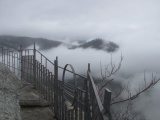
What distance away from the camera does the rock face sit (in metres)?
4.44

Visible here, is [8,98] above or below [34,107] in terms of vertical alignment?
above

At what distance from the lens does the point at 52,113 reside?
23.6ft

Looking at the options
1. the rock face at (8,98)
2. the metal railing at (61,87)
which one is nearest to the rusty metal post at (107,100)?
the metal railing at (61,87)

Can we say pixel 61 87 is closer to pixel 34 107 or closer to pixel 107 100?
pixel 34 107

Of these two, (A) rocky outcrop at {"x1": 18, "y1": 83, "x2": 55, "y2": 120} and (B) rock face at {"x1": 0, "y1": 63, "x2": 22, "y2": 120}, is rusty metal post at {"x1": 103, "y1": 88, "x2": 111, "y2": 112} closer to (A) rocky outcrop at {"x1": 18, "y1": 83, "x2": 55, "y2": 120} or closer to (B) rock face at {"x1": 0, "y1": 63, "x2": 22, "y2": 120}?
(B) rock face at {"x1": 0, "y1": 63, "x2": 22, "y2": 120}

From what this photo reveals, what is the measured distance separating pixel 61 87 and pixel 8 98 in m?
1.75

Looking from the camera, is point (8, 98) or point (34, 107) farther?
point (34, 107)

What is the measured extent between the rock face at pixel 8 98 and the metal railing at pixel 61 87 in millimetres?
1098

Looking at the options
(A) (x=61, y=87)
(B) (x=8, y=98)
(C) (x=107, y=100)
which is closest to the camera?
(C) (x=107, y=100)

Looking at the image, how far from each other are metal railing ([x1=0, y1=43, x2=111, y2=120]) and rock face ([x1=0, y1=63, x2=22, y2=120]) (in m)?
1.10

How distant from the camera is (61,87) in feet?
21.3

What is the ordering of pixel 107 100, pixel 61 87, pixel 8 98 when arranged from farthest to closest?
1. pixel 61 87
2. pixel 8 98
3. pixel 107 100

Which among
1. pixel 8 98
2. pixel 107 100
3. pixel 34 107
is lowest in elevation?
pixel 34 107

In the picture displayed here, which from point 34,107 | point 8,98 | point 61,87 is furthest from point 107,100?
point 34,107
